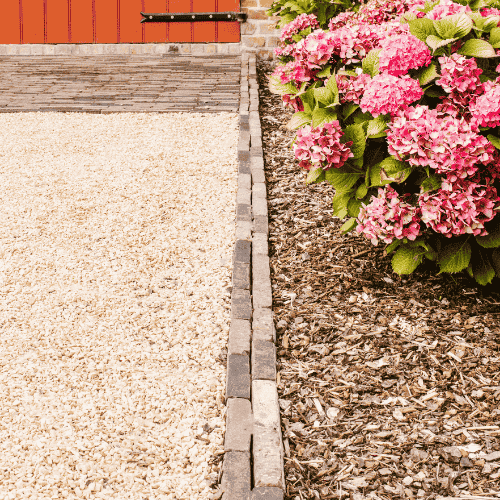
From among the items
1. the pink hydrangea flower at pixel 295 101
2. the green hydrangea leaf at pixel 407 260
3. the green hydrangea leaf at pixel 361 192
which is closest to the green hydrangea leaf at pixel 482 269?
the green hydrangea leaf at pixel 407 260

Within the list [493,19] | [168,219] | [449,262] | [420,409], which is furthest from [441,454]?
[168,219]

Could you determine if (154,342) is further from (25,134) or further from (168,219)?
(25,134)

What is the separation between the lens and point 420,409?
6.82 ft

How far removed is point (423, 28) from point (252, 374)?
1667 millimetres

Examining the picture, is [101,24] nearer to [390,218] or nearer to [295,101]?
[295,101]

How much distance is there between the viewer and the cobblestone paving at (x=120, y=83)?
6000 mm

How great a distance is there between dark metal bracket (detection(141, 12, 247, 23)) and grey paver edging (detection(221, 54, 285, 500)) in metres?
5.27

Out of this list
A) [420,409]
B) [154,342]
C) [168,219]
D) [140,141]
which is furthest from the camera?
[140,141]

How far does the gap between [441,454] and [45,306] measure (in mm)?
1964

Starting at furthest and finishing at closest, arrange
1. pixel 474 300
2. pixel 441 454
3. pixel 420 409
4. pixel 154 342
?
pixel 474 300
pixel 154 342
pixel 420 409
pixel 441 454

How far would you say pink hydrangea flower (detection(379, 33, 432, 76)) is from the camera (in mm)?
2268

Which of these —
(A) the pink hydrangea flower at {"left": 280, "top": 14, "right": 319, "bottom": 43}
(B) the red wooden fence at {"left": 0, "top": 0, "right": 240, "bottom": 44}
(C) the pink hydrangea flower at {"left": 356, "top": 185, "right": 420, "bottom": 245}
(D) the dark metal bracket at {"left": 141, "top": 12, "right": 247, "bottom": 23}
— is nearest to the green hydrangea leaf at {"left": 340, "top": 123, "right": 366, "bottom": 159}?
(C) the pink hydrangea flower at {"left": 356, "top": 185, "right": 420, "bottom": 245}

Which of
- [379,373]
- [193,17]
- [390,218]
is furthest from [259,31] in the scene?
[379,373]

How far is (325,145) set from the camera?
2.46 metres
